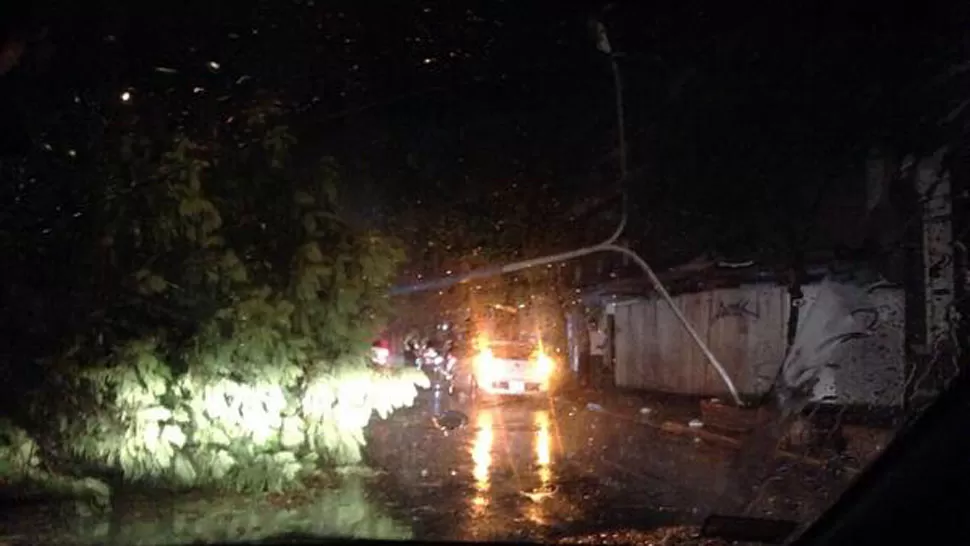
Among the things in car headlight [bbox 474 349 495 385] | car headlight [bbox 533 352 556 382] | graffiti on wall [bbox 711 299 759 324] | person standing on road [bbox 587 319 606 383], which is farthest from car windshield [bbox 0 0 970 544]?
person standing on road [bbox 587 319 606 383]

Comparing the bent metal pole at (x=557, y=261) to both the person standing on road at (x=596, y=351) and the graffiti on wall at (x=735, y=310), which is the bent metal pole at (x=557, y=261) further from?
the person standing on road at (x=596, y=351)

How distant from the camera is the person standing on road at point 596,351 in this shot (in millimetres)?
25250

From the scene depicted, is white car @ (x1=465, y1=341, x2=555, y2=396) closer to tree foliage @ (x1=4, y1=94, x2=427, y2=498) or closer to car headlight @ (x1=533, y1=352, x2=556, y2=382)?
car headlight @ (x1=533, y1=352, x2=556, y2=382)

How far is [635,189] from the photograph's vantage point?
1417cm

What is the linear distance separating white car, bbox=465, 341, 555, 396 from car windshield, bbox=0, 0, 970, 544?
8989 millimetres

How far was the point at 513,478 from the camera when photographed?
11.5 meters

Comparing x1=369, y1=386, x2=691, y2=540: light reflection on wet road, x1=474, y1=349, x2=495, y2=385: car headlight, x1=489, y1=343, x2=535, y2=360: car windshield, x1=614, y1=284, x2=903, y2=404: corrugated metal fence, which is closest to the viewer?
x1=614, y1=284, x2=903, y2=404: corrugated metal fence

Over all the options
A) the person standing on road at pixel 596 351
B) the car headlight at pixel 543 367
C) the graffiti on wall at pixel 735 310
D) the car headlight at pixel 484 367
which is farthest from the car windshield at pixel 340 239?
the person standing on road at pixel 596 351

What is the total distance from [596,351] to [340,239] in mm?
15435

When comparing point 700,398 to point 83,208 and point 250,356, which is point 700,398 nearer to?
point 250,356

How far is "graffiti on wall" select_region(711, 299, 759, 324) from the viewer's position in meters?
18.3

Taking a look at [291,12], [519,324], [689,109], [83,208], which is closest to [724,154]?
[689,109]

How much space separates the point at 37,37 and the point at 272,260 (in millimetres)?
2934

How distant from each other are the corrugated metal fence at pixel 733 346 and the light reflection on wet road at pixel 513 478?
6.14 ft
